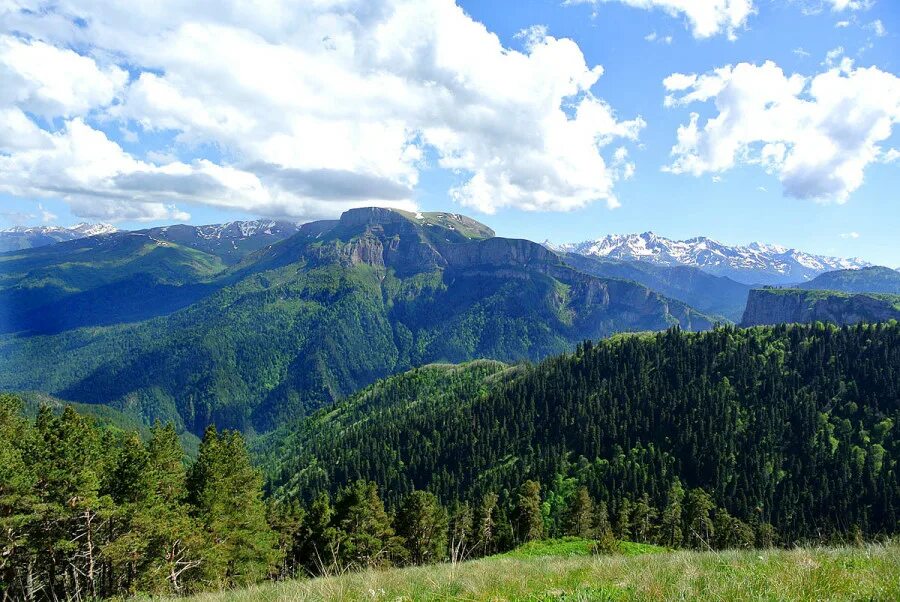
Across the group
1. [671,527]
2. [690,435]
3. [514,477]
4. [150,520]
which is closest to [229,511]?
[150,520]

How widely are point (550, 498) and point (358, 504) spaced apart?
89.2 metres

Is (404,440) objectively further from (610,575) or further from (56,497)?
(610,575)

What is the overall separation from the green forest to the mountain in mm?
622

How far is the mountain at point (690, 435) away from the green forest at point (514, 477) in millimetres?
622

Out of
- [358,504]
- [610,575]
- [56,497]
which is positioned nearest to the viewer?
[610,575]

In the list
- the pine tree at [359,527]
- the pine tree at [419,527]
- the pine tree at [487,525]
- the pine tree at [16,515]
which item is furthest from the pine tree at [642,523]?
the pine tree at [16,515]

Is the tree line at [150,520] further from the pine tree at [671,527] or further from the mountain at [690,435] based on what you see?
the mountain at [690,435]

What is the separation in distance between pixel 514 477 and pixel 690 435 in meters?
56.1

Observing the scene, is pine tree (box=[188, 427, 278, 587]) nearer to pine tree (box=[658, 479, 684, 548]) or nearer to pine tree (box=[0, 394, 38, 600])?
pine tree (box=[0, 394, 38, 600])

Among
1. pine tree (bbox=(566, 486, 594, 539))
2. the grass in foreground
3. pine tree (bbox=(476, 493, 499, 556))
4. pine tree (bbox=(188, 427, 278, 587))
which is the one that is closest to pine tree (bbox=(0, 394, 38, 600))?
pine tree (bbox=(188, 427, 278, 587))

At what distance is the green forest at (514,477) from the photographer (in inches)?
1061

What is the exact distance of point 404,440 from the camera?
184 metres

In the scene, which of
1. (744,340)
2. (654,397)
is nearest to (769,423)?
(654,397)

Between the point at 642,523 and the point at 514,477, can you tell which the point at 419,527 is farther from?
the point at 514,477
